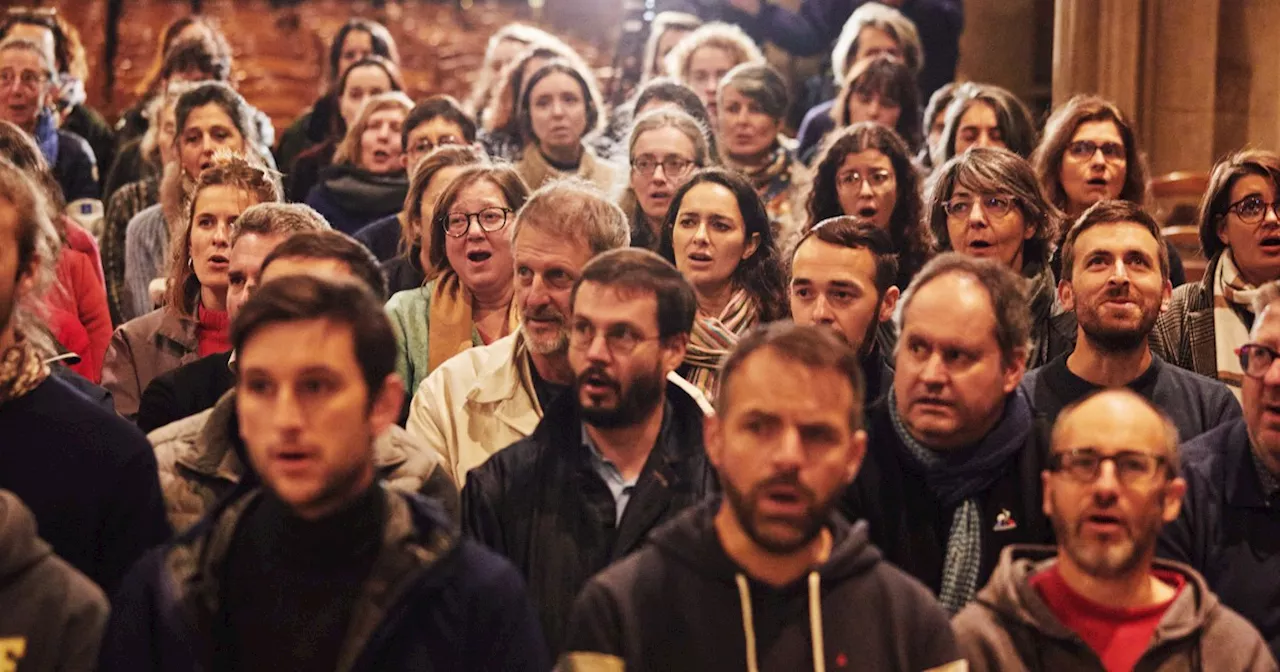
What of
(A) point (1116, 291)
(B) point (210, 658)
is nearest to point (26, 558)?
(B) point (210, 658)

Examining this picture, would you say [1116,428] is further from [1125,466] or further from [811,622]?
[811,622]

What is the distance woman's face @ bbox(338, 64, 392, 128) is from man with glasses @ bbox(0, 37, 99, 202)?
1.03 metres

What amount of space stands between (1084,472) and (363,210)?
3690 mm

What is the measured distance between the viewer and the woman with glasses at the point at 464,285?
4516mm

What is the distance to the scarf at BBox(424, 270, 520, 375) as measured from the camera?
4484 mm

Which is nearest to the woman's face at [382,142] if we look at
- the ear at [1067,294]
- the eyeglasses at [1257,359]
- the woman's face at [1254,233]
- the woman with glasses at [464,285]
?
the woman with glasses at [464,285]

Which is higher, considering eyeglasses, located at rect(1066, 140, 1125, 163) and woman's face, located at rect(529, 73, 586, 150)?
woman's face, located at rect(529, 73, 586, 150)

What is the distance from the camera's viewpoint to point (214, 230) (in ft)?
14.8

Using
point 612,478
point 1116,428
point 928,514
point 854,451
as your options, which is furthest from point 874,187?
point 854,451

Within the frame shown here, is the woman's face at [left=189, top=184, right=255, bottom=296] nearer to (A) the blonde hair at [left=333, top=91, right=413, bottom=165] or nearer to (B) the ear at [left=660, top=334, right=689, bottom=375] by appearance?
(B) the ear at [left=660, top=334, right=689, bottom=375]

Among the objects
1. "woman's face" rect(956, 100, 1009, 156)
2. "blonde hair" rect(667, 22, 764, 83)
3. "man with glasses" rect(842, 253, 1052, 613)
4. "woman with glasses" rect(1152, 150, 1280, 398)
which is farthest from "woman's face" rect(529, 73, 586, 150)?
"man with glasses" rect(842, 253, 1052, 613)

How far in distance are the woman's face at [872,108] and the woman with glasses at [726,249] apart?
4.94 ft

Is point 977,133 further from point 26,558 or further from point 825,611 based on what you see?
point 26,558

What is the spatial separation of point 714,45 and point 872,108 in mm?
859
